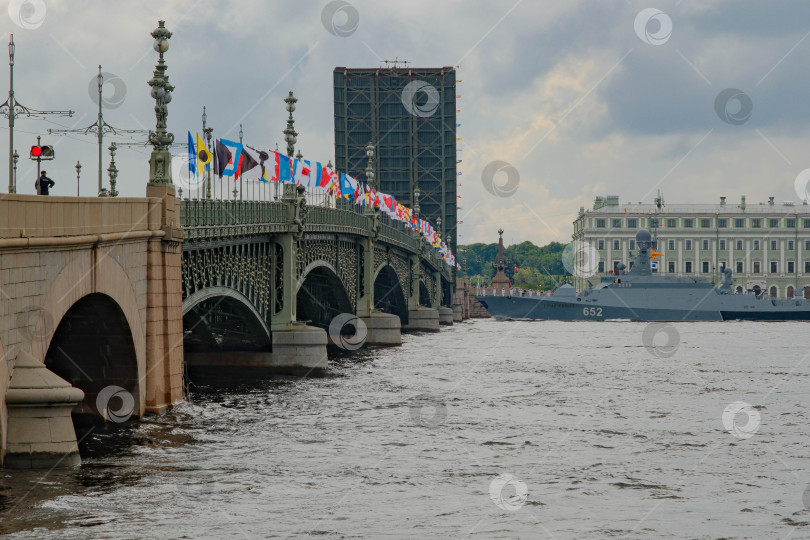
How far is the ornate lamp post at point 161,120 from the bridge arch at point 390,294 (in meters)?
47.1

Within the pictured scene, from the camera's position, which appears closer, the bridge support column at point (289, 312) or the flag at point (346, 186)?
the bridge support column at point (289, 312)

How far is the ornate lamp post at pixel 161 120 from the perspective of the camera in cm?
2756

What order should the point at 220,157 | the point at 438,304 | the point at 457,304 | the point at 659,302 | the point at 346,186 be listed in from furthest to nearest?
the point at 457,304
the point at 659,302
the point at 438,304
the point at 346,186
the point at 220,157

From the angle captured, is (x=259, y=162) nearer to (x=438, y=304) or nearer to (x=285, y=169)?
(x=285, y=169)

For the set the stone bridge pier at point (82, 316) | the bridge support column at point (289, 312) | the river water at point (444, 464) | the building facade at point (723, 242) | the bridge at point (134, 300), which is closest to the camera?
the river water at point (444, 464)

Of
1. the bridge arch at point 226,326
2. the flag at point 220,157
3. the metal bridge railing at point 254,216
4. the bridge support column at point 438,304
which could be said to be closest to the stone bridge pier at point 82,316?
the metal bridge railing at point 254,216

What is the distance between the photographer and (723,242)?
5999 inches

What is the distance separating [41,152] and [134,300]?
4.62 metres

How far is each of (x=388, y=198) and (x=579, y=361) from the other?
17651mm

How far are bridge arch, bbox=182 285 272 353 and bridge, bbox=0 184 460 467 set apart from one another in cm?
7

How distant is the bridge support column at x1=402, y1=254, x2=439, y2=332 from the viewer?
8600 cm

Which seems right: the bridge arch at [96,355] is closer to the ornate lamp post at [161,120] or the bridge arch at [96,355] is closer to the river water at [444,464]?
the river water at [444,464]

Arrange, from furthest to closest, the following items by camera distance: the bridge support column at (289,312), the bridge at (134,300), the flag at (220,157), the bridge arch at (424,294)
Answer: the bridge arch at (424,294) < the bridge support column at (289,312) < the flag at (220,157) < the bridge at (134,300)

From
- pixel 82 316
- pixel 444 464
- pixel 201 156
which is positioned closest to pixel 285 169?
pixel 201 156
